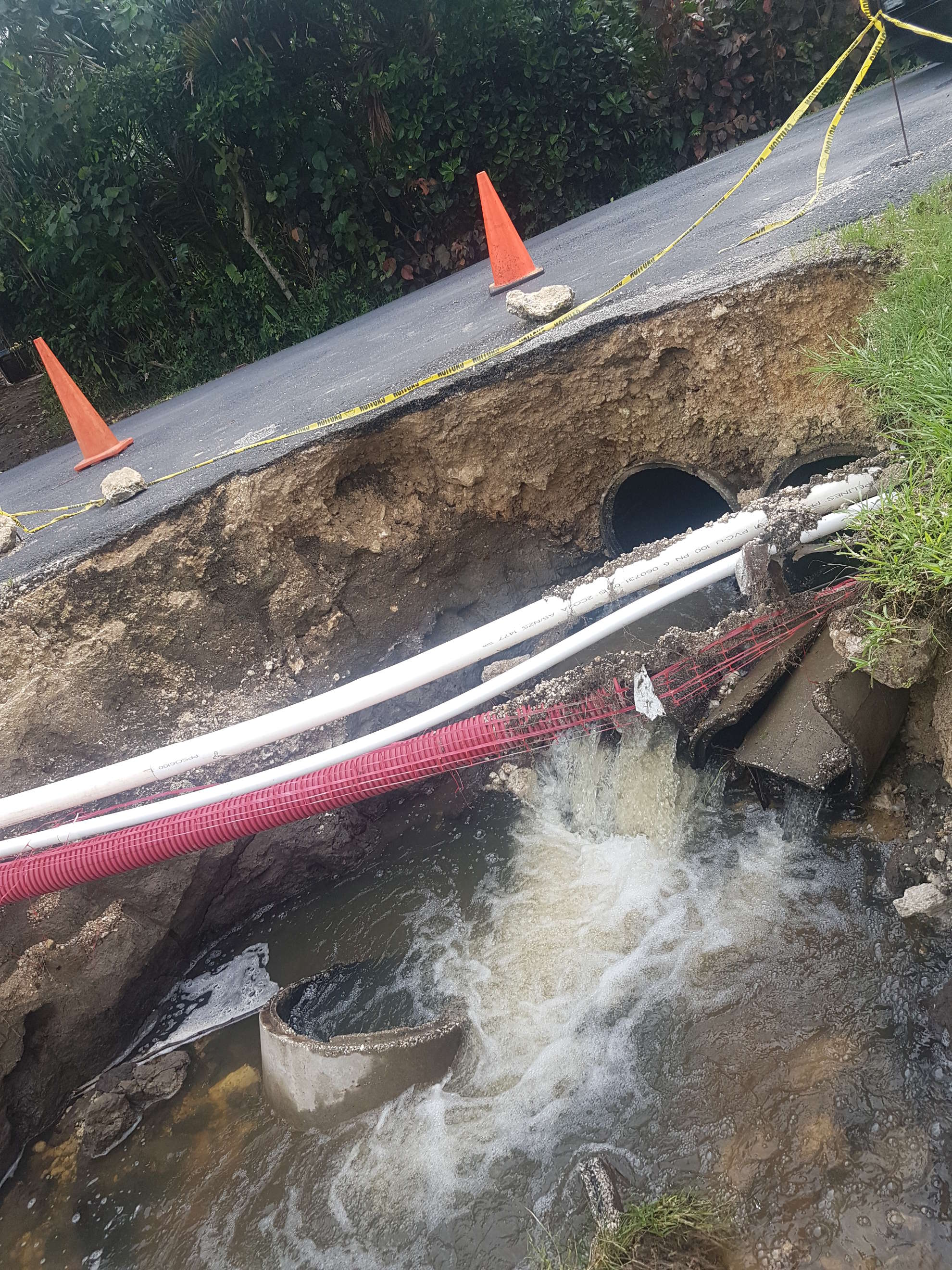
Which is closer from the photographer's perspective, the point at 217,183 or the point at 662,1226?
the point at 662,1226

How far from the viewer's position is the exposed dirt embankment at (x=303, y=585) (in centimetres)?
377

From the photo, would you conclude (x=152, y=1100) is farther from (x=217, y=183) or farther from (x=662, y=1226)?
(x=217, y=183)

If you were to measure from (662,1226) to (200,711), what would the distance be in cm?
296

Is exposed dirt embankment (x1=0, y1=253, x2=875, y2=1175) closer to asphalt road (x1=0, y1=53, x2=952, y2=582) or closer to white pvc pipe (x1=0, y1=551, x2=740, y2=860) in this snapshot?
asphalt road (x1=0, y1=53, x2=952, y2=582)

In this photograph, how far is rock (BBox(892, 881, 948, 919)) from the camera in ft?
8.87

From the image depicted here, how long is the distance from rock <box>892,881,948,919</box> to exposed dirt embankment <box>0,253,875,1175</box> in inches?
80.4

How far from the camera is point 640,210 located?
641 cm

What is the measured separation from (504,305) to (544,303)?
0.95m

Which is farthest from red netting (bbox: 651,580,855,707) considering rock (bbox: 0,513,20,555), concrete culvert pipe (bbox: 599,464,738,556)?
rock (bbox: 0,513,20,555)

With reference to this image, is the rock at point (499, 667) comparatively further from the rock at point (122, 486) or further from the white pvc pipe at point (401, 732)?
the rock at point (122, 486)

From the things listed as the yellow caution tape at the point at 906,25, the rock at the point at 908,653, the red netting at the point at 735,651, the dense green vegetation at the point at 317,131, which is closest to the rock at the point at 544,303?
the yellow caution tape at the point at 906,25

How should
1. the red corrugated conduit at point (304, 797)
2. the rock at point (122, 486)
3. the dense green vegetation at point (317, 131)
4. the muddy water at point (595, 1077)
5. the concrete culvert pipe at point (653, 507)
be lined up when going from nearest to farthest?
the muddy water at point (595, 1077)
the red corrugated conduit at point (304, 797)
the rock at point (122, 486)
the concrete culvert pipe at point (653, 507)
the dense green vegetation at point (317, 131)

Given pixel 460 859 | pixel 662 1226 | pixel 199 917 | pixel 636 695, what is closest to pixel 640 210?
pixel 636 695

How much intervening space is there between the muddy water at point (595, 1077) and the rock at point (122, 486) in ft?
8.46
